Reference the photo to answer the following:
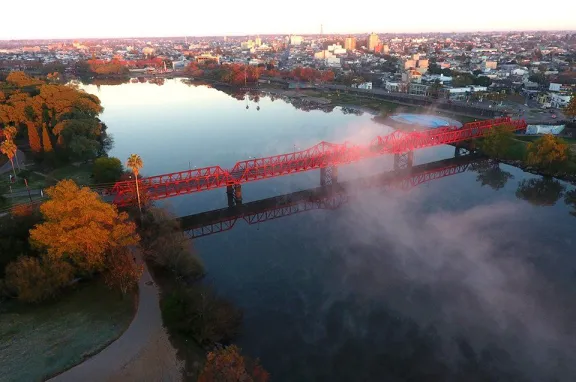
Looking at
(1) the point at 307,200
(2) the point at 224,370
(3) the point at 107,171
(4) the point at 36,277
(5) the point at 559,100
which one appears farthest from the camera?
(5) the point at 559,100

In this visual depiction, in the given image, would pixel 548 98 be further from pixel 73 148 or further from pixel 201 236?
pixel 73 148

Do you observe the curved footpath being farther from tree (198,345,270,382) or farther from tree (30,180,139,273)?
tree (30,180,139,273)

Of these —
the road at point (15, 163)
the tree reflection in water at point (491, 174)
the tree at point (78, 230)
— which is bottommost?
the tree reflection in water at point (491, 174)

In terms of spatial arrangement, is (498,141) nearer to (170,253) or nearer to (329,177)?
(329,177)

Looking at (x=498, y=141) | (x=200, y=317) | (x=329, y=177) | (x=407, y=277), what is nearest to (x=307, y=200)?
(x=329, y=177)

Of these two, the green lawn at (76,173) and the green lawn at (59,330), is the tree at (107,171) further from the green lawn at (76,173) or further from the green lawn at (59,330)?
the green lawn at (59,330)

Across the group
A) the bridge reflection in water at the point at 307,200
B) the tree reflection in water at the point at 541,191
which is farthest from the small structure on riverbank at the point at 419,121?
the tree reflection in water at the point at 541,191
